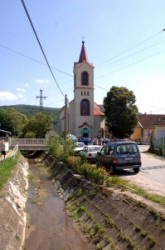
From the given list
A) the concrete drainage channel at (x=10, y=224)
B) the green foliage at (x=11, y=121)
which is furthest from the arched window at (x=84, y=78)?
the concrete drainage channel at (x=10, y=224)

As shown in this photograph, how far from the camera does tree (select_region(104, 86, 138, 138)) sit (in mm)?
64875

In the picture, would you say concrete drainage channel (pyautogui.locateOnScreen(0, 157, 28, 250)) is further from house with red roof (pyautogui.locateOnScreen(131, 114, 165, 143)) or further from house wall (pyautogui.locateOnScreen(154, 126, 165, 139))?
house with red roof (pyautogui.locateOnScreen(131, 114, 165, 143))

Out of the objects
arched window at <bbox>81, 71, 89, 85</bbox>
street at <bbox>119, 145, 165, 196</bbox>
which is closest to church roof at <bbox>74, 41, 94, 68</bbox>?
arched window at <bbox>81, 71, 89, 85</bbox>

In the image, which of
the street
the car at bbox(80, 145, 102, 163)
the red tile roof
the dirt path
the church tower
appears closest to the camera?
the dirt path

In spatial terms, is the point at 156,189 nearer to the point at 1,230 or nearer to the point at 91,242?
the point at 91,242

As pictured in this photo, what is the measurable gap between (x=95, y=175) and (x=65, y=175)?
7.70 m

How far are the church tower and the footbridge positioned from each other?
62.3 feet

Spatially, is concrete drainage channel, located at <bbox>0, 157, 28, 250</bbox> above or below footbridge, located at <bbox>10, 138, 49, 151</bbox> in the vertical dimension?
below

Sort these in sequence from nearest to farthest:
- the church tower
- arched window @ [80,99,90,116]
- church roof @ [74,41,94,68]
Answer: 1. the church tower
2. arched window @ [80,99,90,116]
3. church roof @ [74,41,94,68]

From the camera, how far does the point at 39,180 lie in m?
30.0

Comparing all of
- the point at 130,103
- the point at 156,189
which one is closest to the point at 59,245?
the point at 156,189

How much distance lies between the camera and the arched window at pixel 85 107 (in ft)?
248

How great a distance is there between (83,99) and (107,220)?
205 feet

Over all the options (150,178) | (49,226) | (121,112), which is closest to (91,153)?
(150,178)
